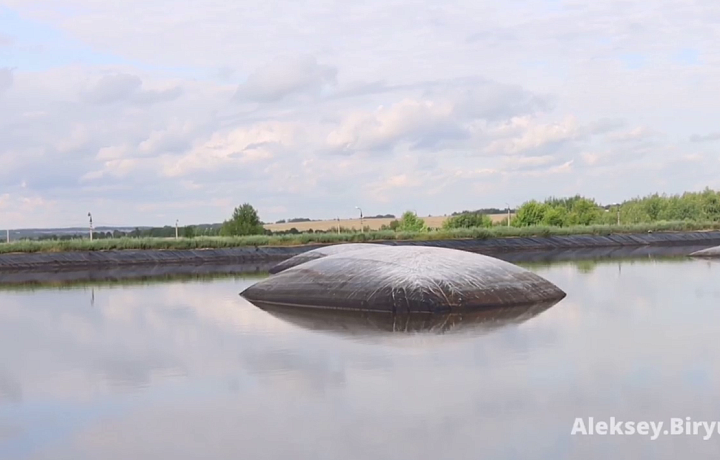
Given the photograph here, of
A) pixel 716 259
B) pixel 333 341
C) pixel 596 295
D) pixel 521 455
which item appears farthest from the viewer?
pixel 716 259

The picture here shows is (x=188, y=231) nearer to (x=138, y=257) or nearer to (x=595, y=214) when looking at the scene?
(x=138, y=257)

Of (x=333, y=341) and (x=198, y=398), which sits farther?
(x=333, y=341)

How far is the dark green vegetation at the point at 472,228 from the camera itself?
83.5 feet

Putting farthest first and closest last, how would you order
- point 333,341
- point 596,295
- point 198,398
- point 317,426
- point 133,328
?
point 596,295 → point 133,328 → point 333,341 → point 198,398 → point 317,426

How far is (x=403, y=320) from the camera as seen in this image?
895cm

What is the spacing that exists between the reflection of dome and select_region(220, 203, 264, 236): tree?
2092 centimetres

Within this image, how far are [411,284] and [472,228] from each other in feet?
64.9

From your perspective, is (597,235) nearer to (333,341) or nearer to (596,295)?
(596,295)

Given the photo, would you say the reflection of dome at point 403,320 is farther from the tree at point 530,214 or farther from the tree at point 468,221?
the tree at point 530,214

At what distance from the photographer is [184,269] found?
2045 centimetres

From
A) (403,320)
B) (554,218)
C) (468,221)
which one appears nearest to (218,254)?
(403,320)

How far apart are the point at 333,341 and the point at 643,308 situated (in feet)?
13.4

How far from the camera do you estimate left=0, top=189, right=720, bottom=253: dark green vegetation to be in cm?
2544

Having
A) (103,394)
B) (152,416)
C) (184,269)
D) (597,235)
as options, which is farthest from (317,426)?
(597,235)
